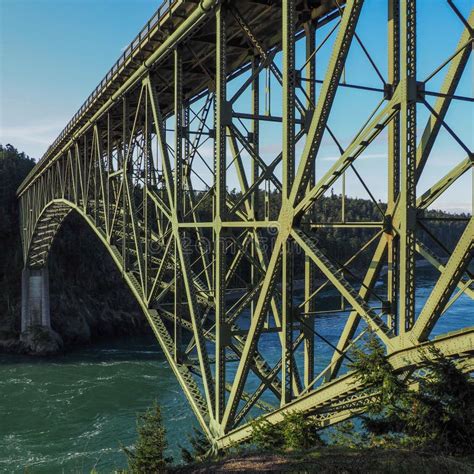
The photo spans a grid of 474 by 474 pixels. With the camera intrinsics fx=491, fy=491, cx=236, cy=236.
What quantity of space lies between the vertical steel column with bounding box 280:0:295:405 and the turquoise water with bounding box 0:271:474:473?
870 centimetres

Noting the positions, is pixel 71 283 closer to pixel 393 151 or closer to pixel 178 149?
pixel 178 149

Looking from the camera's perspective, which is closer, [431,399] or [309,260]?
[431,399]

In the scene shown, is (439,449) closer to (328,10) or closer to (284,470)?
(284,470)

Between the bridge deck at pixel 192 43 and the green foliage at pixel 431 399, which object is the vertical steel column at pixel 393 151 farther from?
the bridge deck at pixel 192 43

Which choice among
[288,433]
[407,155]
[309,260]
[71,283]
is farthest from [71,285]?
[407,155]

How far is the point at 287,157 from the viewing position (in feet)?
26.5

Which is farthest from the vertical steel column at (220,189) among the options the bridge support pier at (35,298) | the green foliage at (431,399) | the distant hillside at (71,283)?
the bridge support pier at (35,298)

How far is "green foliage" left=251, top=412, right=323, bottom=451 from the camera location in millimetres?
8227

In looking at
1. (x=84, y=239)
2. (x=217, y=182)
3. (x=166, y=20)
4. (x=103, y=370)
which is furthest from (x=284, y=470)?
(x=84, y=239)

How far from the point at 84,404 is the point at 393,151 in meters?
25.2

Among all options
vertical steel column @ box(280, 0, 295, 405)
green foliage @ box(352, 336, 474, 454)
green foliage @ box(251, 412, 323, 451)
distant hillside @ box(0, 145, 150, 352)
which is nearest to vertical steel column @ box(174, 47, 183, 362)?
green foliage @ box(251, 412, 323, 451)

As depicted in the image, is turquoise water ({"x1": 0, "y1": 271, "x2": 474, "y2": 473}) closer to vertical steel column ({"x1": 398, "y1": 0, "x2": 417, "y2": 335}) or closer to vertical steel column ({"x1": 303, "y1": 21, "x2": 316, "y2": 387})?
vertical steel column ({"x1": 303, "y1": 21, "x2": 316, "y2": 387})

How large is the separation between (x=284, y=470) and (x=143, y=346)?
3671cm

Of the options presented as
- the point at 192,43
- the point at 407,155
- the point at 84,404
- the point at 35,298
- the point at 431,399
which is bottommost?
the point at 84,404
